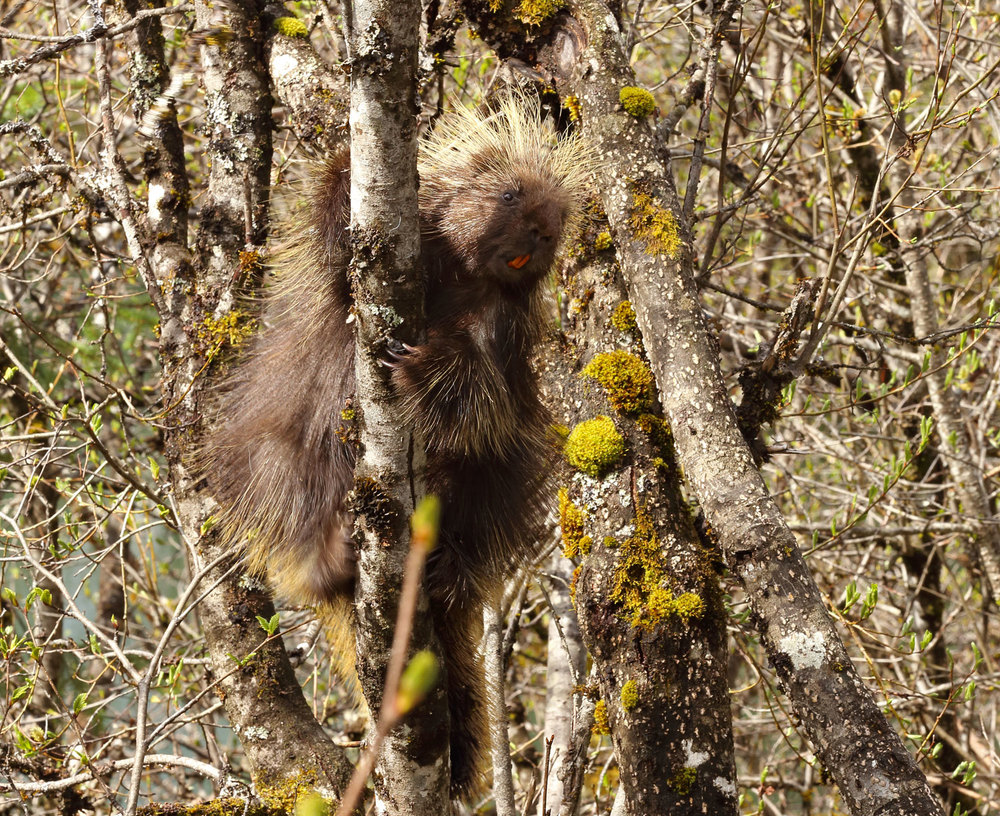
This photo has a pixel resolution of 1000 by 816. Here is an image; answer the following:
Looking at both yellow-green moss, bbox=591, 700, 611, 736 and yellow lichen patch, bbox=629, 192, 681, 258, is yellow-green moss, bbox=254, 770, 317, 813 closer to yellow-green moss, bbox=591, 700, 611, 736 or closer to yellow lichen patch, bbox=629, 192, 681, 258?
yellow-green moss, bbox=591, 700, 611, 736

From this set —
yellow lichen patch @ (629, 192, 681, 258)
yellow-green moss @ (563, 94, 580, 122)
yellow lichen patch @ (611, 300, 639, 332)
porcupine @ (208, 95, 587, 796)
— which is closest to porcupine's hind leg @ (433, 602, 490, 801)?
porcupine @ (208, 95, 587, 796)

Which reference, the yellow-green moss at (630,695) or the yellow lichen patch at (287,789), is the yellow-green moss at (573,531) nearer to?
the yellow-green moss at (630,695)

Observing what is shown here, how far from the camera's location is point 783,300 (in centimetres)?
519

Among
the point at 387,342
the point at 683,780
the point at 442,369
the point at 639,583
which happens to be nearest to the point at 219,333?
the point at 442,369

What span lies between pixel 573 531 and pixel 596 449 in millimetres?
181

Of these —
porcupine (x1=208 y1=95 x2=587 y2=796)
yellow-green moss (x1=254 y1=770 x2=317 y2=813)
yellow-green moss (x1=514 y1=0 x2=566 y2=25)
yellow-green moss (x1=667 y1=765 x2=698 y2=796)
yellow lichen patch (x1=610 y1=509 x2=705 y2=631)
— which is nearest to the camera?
yellow-green moss (x1=667 y1=765 x2=698 y2=796)

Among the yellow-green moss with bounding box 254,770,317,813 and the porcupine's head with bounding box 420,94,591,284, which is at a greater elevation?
the porcupine's head with bounding box 420,94,591,284

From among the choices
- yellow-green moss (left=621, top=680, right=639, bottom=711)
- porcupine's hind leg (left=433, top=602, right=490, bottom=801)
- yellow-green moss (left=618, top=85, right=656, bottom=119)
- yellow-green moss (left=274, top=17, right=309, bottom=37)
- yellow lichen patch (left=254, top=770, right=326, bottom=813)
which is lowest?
porcupine's hind leg (left=433, top=602, right=490, bottom=801)

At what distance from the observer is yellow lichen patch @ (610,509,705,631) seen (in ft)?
5.99

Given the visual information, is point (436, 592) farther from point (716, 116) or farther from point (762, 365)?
point (716, 116)

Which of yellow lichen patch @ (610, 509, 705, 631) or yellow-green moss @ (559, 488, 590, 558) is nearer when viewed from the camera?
yellow lichen patch @ (610, 509, 705, 631)

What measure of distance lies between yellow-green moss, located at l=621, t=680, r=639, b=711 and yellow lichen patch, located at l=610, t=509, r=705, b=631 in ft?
0.36

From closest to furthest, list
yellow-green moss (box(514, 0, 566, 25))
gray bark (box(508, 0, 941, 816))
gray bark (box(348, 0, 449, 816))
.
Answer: gray bark (box(508, 0, 941, 816)) < gray bark (box(348, 0, 449, 816)) < yellow-green moss (box(514, 0, 566, 25))

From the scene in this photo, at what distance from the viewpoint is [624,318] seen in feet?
7.24
